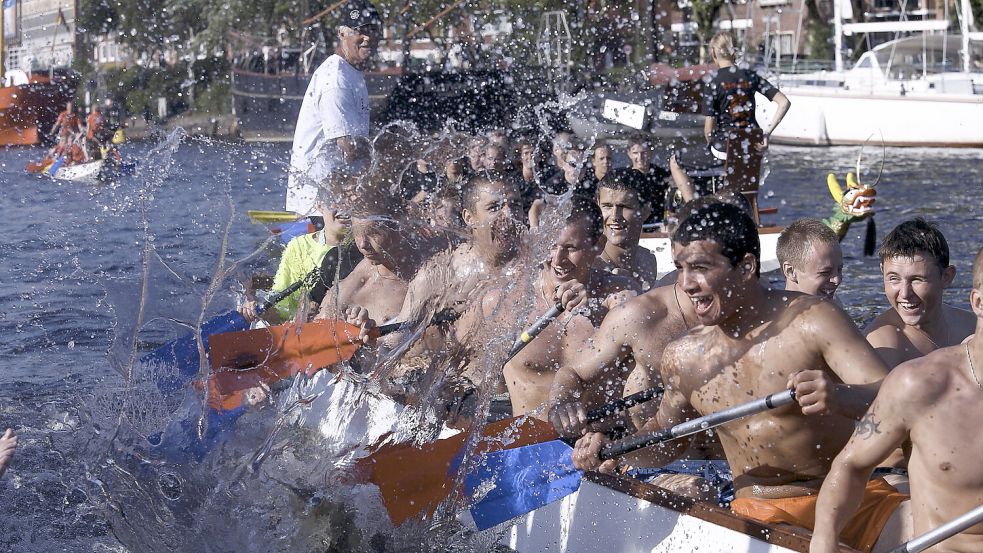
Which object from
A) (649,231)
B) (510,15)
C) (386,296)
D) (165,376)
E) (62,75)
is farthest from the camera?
(62,75)

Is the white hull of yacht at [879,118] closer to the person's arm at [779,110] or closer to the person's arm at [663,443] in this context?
the person's arm at [779,110]

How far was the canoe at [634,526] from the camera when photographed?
11.4 ft

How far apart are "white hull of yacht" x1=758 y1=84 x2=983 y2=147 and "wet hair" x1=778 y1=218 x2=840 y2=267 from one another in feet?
65.6

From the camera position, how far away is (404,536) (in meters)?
4.87

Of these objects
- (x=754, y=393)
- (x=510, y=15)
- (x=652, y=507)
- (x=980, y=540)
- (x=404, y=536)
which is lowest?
(x=404, y=536)

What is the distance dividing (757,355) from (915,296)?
1.11 m

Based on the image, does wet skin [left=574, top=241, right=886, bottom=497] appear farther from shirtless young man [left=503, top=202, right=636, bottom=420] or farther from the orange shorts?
shirtless young man [left=503, top=202, right=636, bottom=420]

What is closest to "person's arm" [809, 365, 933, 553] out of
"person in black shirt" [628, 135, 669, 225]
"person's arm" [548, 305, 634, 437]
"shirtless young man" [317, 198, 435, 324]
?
"person's arm" [548, 305, 634, 437]

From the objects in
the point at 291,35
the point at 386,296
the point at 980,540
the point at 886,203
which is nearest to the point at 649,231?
the point at 386,296

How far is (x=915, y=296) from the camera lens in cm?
441

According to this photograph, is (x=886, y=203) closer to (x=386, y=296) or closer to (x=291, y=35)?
(x=386, y=296)

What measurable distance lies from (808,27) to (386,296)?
3810cm

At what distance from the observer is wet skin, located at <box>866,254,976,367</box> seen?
4348mm

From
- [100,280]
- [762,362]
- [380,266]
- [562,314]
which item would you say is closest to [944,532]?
[762,362]
